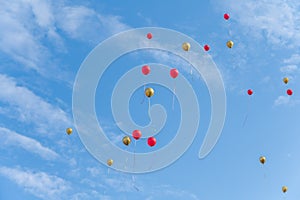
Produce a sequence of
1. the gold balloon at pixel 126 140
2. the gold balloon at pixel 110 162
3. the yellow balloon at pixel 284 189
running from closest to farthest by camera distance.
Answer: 1. the gold balloon at pixel 126 140
2. the gold balloon at pixel 110 162
3. the yellow balloon at pixel 284 189

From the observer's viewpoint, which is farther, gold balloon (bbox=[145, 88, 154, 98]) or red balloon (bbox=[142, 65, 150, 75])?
red balloon (bbox=[142, 65, 150, 75])

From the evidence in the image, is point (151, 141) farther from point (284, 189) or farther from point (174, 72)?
point (284, 189)

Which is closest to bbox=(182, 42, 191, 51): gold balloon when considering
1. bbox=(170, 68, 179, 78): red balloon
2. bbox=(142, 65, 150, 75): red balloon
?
bbox=(170, 68, 179, 78): red balloon

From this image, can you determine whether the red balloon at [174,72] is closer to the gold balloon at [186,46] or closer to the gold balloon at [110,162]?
the gold balloon at [186,46]

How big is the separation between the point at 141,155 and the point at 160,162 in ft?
3.17

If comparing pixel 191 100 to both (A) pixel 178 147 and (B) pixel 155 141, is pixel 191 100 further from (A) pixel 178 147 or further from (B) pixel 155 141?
(B) pixel 155 141

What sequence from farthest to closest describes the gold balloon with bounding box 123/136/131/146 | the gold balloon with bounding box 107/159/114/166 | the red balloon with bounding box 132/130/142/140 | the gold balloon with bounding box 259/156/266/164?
the gold balloon with bounding box 259/156/266/164 → the gold balloon with bounding box 107/159/114/166 → the gold balloon with bounding box 123/136/131/146 → the red balloon with bounding box 132/130/142/140

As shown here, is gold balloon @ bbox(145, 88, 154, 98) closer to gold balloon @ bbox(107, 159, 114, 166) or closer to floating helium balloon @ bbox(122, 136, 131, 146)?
floating helium balloon @ bbox(122, 136, 131, 146)

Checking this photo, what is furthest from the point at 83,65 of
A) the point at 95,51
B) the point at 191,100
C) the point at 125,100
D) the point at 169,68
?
the point at 191,100

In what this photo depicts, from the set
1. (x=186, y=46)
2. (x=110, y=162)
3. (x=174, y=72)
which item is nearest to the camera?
(x=174, y=72)

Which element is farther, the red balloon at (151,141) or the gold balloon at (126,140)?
the gold balloon at (126,140)

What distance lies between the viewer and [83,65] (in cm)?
2098

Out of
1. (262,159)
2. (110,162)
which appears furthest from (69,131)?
(262,159)

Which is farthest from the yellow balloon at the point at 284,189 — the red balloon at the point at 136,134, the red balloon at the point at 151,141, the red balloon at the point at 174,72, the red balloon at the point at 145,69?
the red balloon at the point at 145,69
